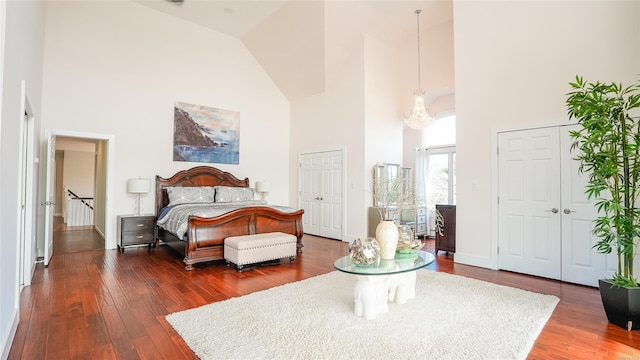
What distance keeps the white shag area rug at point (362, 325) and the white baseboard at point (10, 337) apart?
97cm

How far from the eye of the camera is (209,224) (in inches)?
174

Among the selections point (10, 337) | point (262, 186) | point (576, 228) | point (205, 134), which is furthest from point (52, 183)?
point (576, 228)

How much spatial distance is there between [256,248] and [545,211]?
12.1 feet

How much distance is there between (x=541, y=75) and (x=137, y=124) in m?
6.45

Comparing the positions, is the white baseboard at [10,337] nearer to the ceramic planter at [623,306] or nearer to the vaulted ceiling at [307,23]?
the ceramic planter at [623,306]

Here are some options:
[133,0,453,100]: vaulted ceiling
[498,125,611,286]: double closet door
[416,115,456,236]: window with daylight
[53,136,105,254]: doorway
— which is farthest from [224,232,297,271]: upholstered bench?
[53,136,105,254]: doorway

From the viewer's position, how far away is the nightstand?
5.27 metres

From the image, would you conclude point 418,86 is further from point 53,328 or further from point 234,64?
point 53,328

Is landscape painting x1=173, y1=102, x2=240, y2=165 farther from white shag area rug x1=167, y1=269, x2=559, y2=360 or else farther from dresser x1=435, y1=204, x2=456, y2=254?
dresser x1=435, y1=204, x2=456, y2=254

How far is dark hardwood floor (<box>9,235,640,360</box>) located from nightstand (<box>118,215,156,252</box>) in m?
0.30

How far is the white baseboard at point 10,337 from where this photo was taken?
1989 mm

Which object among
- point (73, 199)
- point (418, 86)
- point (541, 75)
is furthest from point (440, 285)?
point (73, 199)

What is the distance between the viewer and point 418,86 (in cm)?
684

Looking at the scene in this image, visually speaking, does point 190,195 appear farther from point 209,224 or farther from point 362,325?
point 362,325
